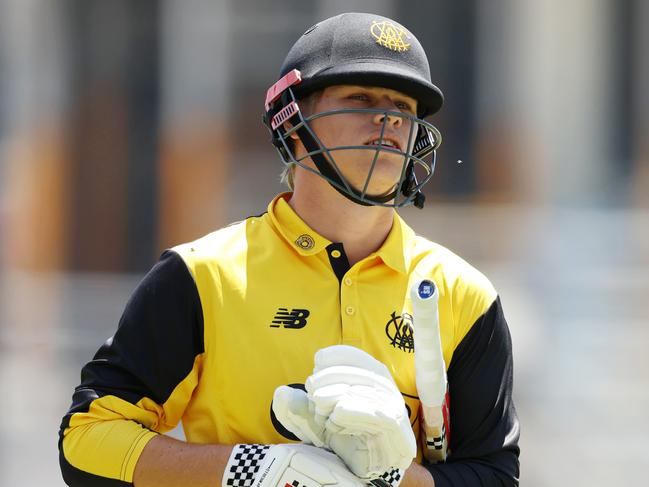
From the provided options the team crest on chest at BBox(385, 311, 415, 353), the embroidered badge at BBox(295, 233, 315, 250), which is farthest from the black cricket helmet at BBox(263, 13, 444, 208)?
the team crest on chest at BBox(385, 311, 415, 353)

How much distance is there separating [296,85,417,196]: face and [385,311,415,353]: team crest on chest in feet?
0.95

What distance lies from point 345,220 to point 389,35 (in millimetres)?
444

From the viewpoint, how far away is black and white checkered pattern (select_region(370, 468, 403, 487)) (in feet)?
8.30

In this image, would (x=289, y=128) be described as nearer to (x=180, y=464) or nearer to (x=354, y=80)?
(x=354, y=80)

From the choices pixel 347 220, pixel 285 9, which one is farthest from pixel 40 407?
pixel 347 220

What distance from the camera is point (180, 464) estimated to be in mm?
2604

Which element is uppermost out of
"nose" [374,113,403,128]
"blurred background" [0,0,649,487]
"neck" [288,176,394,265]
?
"nose" [374,113,403,128]

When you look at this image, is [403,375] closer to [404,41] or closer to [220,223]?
[404,41]

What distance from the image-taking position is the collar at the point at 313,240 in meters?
2.85

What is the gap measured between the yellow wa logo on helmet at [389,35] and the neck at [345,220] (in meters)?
0.35

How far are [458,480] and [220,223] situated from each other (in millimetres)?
7036

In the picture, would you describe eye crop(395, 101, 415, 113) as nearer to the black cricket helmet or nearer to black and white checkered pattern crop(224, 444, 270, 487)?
the black cricket helmet

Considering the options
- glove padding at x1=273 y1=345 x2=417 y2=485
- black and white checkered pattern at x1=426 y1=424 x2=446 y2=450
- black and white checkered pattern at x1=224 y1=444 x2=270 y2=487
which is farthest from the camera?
black and white checkered pattern at x1=426 y1=424 x2=446 y2=450

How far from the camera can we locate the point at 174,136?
386 inches
